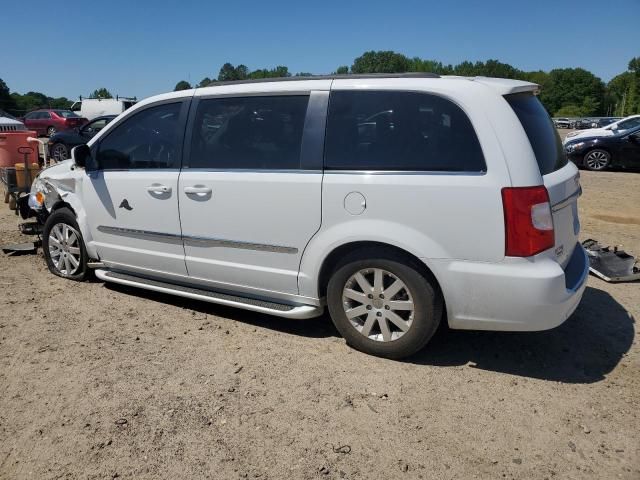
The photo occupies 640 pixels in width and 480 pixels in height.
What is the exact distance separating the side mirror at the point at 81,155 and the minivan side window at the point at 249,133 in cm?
121

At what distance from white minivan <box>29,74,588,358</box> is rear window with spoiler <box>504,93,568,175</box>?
19 mm

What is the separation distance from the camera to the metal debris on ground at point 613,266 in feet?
17.1

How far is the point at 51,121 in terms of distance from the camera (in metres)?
27.5

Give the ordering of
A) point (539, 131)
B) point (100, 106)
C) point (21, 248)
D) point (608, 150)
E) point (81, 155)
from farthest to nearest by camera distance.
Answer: point (100, 106)
point (608, 150)
point (21, 248)
point (81, 155)
point (539, 131)

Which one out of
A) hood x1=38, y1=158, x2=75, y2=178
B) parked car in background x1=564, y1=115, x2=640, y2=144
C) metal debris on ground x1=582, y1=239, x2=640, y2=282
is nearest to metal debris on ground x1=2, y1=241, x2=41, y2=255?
hood x1=38, y1=158, x2=75, y2=178

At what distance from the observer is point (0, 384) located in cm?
346

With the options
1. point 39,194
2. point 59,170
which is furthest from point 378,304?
point 39,194

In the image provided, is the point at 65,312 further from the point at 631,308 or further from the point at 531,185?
the point at 631,308

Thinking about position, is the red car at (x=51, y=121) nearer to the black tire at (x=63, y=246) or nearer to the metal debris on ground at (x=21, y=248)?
the metal debris on ground at (x=21, y=248)

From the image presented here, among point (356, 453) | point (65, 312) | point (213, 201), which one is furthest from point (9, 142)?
point (356, 453)

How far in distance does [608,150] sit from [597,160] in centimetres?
36

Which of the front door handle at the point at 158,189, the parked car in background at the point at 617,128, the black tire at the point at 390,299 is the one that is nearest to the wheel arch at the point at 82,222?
the front door handle at the point at 158,189

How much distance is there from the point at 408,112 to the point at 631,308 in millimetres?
2734

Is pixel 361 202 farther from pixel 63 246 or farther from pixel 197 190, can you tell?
pixel 63 246
